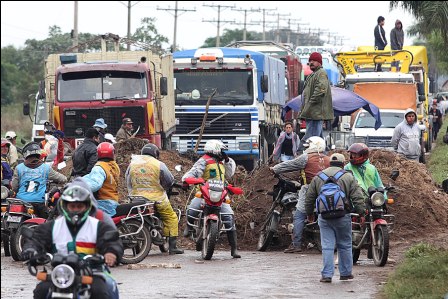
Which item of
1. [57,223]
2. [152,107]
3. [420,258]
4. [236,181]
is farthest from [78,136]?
[57,223]

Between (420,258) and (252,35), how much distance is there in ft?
402

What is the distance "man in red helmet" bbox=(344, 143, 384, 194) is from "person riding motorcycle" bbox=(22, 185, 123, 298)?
23.7 ft

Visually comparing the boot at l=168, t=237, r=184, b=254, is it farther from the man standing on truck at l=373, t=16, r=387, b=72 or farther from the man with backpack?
the man standing on truck at l=373, t=16, r=387, b=72


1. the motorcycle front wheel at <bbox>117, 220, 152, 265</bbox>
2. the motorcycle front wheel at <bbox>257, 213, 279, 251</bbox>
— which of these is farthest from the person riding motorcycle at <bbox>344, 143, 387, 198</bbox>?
the motorcycle front wheel at <bbox>117, 220, 152, 265</bbox>

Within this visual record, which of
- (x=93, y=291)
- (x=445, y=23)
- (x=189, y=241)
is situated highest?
(x=445, y=23)

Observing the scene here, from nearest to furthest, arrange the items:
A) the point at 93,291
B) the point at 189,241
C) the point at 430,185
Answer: the point at 93,291
the point at 189,241
the point at 430,185

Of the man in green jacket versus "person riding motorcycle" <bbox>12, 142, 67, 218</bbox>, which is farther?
the man in green jacket

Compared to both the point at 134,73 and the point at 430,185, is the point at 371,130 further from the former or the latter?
the point at 430,185

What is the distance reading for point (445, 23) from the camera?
80.7ft

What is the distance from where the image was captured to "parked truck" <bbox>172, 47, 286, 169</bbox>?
29328 mm

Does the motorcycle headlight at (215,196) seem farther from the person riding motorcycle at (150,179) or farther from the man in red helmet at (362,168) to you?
the man in red helmet at (362,168)

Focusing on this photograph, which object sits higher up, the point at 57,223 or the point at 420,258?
the point at 57,223

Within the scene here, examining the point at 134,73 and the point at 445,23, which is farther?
the point at 134,73

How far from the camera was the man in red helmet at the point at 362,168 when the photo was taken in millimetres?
15727
